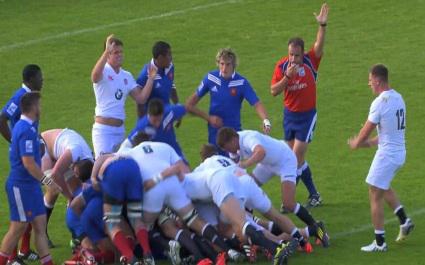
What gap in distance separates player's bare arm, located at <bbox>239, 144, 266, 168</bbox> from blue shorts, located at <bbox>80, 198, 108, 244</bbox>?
1942 mm

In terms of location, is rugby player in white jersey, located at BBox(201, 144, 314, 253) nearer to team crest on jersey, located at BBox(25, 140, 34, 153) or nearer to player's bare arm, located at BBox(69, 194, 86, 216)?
player's bare arm, located at BBox(69, 194, 86, 216)

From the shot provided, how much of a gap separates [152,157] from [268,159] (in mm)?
1921

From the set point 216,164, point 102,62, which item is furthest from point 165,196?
point 102,62

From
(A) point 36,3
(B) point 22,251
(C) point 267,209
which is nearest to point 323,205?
(C) point 267,209

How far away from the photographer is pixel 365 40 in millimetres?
27141

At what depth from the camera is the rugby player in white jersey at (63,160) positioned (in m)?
16.3

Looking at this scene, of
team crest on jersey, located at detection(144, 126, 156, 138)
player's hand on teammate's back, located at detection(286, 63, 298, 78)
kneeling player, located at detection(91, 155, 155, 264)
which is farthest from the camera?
player's hand on teammate's back, located at detection(286, 63, 298, 78)

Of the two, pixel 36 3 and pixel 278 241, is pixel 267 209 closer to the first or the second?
pixel 278 241

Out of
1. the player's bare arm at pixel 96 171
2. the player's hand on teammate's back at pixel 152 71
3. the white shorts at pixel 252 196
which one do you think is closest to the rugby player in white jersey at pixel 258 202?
the white shorts at pixel 252 196

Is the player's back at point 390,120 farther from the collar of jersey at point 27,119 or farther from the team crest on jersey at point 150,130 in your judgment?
the collar of jersey at point 27,119

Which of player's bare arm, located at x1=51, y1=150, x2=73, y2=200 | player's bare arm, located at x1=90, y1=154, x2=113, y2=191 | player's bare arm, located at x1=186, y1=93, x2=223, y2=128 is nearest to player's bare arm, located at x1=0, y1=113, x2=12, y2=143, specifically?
player's bare arm, located at x1=51, y1=150, x2=73, y2=200

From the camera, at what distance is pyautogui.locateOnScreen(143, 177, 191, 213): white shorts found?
15.2m

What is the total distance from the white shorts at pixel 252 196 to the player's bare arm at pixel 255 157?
1.21ft

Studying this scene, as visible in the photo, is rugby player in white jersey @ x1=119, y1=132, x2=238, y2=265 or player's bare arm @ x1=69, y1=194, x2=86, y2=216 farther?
player's bare arm @ x1=69, y1=194, x2=86, y2=216
